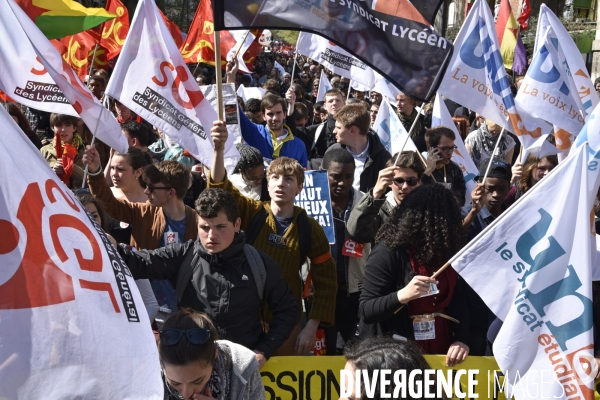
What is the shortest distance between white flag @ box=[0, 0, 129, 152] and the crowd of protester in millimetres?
304

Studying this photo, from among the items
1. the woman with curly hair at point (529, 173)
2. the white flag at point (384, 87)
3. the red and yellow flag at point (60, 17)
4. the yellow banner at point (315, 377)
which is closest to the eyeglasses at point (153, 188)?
the yellow banner at point (315, 377)

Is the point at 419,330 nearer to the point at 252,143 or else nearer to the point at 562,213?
the point at 562,213

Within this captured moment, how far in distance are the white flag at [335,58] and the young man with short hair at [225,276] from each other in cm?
602

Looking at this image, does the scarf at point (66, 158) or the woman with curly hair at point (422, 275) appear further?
the scarf at point (66, 158)

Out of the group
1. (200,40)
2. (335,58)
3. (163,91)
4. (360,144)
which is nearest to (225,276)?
(163,91)

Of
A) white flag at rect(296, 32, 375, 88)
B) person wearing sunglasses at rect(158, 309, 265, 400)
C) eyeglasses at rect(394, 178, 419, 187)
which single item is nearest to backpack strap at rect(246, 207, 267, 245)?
eyeglasses at rect(394, 178, 419, 187)

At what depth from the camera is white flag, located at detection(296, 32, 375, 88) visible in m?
9.88

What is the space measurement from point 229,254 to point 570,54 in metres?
5.00

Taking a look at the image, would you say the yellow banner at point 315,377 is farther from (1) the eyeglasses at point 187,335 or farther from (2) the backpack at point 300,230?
(1) the eyeglasses at point 187,335

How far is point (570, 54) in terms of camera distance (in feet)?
25.3

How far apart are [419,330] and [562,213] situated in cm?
97

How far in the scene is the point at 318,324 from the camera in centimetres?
477

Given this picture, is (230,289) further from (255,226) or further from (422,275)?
(422,275)

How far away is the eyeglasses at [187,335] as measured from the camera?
3.11m
